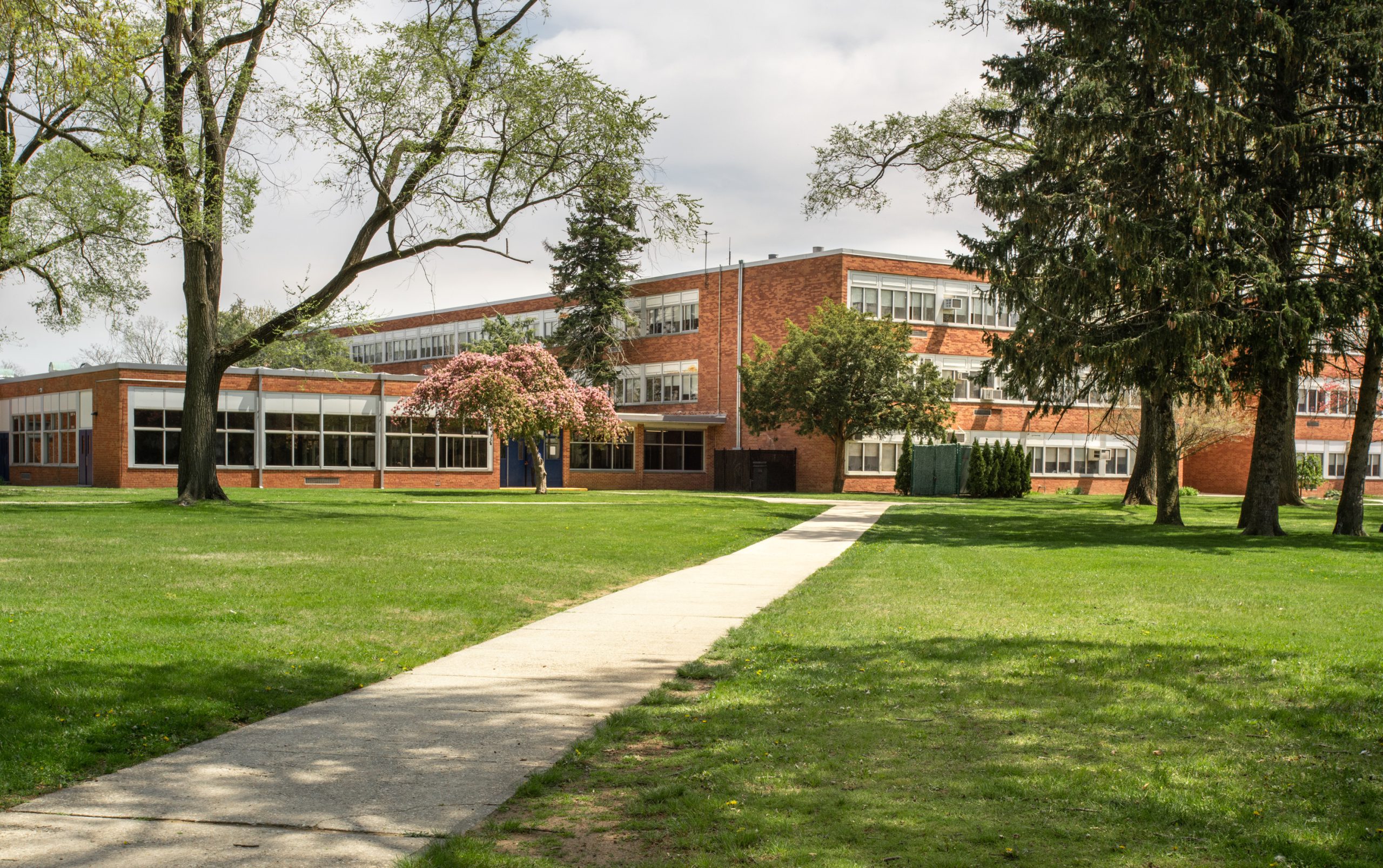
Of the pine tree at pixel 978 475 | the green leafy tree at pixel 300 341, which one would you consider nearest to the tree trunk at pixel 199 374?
the green leafy tree at pixel 300 341

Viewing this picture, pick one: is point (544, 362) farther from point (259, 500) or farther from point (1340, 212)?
point (1340, 212)

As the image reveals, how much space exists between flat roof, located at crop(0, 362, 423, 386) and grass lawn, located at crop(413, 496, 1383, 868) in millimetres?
34891

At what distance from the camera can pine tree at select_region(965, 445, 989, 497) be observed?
46.1 meters

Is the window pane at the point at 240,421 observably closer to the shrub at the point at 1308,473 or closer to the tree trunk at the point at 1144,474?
the tree trunk at the point at 1144,474

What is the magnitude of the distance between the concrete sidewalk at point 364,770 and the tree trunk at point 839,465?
39.4m

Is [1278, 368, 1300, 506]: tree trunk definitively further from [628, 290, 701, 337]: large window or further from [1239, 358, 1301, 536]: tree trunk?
[628, 290, 701, 337]: large window

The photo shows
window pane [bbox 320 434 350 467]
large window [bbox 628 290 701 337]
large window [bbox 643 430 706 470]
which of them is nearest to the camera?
window pane [bbox 320 434 350 467]

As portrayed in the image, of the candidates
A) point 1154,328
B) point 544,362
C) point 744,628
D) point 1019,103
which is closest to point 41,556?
point 744,628

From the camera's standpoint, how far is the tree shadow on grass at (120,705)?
526 centimetres

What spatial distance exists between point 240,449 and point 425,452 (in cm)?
773

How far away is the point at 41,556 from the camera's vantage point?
13.8m

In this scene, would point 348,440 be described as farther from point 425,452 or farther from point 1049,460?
point 1049,460

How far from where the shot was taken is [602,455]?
55.5m

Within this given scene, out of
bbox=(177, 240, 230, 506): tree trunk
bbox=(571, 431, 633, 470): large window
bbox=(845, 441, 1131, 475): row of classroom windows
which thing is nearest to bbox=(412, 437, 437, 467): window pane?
bbox=(571, 431, 633, 470): large window
